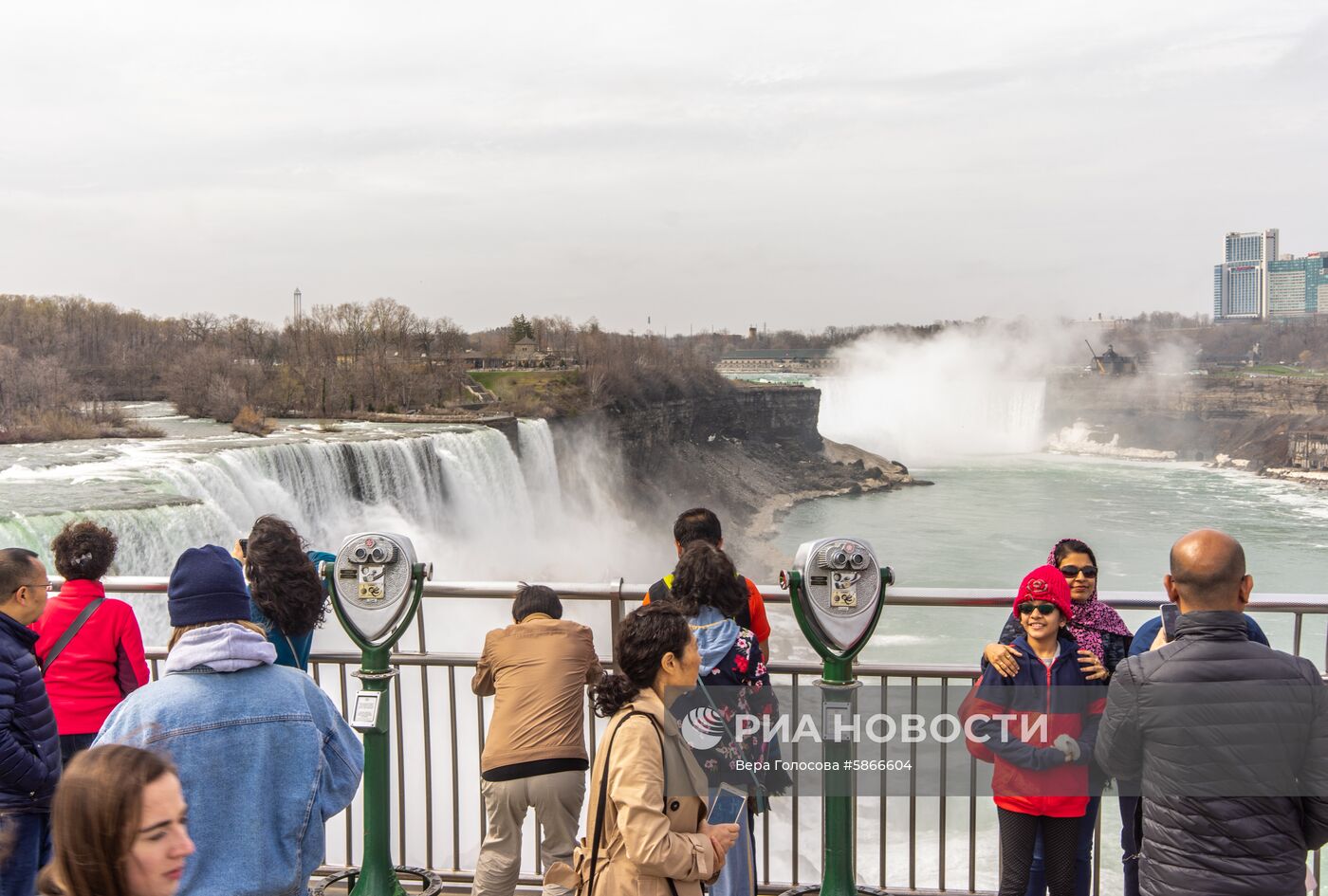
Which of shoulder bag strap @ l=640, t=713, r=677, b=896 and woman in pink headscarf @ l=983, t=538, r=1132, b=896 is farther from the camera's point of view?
woman in pink headscarf @ l=983, t=538, r=1132, b=896

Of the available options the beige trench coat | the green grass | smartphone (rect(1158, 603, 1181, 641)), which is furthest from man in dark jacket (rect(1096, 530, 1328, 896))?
the green grass

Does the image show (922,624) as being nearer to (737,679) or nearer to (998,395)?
(737,679)

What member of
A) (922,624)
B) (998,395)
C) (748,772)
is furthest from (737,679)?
(998,395)

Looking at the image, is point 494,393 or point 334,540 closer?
point 334,540

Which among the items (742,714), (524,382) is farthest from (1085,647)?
(524,382)

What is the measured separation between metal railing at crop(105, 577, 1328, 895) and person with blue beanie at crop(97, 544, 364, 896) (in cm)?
127

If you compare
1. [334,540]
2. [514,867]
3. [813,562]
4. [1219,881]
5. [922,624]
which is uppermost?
[813,562]

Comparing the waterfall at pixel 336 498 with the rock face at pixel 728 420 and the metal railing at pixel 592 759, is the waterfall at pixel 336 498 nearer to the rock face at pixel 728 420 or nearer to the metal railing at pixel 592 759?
the metal railing at pixel 592 759

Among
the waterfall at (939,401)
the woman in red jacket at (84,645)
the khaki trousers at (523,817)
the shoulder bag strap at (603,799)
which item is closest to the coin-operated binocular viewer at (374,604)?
the khaki trousers at (523,817)

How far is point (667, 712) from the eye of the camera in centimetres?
287

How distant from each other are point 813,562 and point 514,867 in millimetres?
1757

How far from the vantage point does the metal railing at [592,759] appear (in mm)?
4094

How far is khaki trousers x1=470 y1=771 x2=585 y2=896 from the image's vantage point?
399 centimetres

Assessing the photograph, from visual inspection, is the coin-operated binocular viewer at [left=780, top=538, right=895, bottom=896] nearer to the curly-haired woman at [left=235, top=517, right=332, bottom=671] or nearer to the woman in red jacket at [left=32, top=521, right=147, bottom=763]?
the curly-haired woman at [left=235, top=517, right=332, bottom=671]
